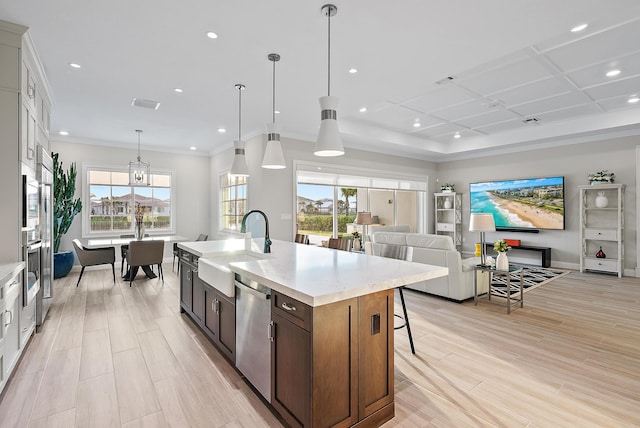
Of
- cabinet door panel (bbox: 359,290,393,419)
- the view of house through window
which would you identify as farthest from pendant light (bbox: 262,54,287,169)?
the view of house through window

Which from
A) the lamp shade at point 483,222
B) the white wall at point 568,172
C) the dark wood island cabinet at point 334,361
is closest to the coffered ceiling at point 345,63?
the white wall at point 568,172

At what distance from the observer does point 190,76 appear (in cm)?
369

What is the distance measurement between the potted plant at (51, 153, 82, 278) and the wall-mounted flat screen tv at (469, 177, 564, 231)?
8.98 m

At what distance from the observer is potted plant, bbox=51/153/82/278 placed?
18.8 feet

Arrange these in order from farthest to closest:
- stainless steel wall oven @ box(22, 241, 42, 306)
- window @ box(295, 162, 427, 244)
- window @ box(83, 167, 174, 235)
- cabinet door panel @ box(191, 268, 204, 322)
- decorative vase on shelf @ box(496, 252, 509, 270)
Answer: window @ box(83, 167, 174, 235) → window @ box(295, 162, 427, 244) → decorative vase on shelf @ box(496, 252, 509, 270) → cabinet door panel @ box(191, 268, 204, 322) → stainless steel wall oven @ box(22, 241, 42, 306)

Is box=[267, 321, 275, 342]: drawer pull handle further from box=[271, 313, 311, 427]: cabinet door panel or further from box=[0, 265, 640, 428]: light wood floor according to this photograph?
box=[0, 265, 640, 428]: light wood floor

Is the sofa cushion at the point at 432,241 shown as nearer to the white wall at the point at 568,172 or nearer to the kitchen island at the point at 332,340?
the kitchen island at the point at 332,340

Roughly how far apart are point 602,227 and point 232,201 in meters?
7.66

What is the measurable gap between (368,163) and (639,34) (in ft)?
15.5

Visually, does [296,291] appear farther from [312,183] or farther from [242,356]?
[312,183]

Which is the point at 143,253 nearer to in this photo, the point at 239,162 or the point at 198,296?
the point at 198,296

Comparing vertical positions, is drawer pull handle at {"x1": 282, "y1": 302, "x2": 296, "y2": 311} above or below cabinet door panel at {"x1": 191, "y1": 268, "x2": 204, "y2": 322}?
above

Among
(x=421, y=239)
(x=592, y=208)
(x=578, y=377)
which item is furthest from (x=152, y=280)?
(x=592, y=208)

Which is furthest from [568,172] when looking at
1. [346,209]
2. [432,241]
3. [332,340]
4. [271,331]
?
[271,331]
